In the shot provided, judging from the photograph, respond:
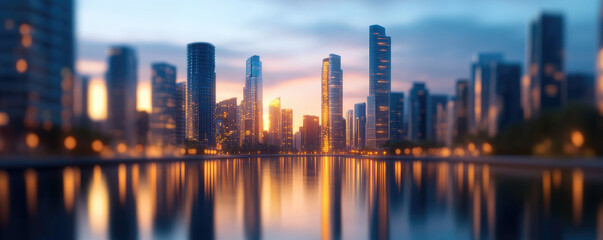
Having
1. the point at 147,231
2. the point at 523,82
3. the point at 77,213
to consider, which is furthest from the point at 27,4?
the point at 523,82

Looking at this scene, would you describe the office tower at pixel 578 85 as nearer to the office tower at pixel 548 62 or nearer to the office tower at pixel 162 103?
the office tower at pixel 548 62

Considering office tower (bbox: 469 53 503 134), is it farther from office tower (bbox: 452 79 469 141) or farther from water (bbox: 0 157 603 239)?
water (bbox: 0 157 603 239)

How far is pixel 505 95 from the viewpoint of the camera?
134 meters

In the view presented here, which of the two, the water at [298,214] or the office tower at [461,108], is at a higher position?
the office tower at [461,108]

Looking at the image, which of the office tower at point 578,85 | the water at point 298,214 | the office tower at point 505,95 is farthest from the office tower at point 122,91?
the office tower at point 578,85

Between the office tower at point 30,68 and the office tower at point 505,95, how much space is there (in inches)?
5202

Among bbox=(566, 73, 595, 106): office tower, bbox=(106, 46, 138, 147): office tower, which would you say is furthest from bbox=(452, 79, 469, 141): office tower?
bbox=(106, 46, 138, 147): office tower

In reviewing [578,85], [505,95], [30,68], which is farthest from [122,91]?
[578,85]

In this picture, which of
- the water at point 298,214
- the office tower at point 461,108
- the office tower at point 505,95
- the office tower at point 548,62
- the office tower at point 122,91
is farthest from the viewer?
the office tower at point 461,108

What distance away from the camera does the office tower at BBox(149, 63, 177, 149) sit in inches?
7013

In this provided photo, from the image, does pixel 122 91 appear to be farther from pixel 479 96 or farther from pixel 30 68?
pixel 479 96

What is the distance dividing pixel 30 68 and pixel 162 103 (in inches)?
4701

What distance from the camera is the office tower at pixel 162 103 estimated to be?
584ft

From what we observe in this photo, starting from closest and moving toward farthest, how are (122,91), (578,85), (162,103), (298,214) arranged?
1. (298,214)
2. (578,85)
3. (122,91)
4. (162,103)
